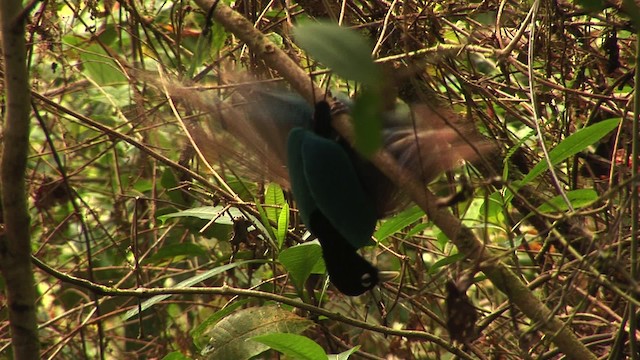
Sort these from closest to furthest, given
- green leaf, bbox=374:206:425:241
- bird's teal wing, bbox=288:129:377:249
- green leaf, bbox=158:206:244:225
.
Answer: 1. bird's teal wing, bbox=288:129:377:249
2. green leaf, bbox=374:206:425:241
3. green leaf, bbox=158:206:244:225

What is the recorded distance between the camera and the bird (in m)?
1.47

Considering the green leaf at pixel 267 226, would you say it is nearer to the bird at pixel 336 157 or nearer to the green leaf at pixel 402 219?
the bird at pixel 336 157

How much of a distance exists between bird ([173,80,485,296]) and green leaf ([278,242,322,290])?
0.16 metres

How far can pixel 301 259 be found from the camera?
1.82 metres

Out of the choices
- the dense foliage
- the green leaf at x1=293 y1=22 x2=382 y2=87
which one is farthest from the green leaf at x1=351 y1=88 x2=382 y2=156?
the dense foliage

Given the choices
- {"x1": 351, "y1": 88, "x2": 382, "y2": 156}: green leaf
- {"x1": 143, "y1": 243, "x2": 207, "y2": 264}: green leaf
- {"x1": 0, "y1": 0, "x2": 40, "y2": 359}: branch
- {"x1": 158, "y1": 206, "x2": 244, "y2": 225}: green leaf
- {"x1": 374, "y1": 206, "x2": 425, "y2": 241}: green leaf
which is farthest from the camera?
{"x1": 143, "y1": 243, "x2": 207, "y2": 264}: green leaf

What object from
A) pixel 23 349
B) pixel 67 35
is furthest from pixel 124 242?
pixel 23 349

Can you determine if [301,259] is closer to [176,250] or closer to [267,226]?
[267,226]

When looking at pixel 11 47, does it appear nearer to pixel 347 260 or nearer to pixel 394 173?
pixel 394 173

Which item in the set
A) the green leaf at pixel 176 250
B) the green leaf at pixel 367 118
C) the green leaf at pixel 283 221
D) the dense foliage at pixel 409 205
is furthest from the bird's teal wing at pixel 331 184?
the green leaf at pixel 176 250

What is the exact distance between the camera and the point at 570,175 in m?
2.28

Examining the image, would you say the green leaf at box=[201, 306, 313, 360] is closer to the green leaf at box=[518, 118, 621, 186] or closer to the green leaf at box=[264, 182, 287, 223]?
the green leaf at box=[264, 182, 287, 223]

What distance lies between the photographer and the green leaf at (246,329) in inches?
73.9

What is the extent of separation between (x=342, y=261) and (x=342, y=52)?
791 mm
